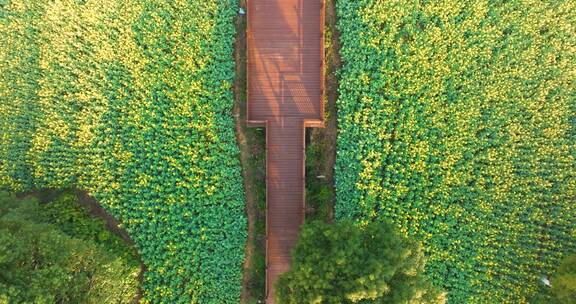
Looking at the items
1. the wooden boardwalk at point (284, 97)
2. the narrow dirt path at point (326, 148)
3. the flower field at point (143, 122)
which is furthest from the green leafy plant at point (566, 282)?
the flower field at point (143, 122)

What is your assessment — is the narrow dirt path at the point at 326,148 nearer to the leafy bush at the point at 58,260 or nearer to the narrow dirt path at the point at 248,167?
the narrow dirt path at the point at 248,167

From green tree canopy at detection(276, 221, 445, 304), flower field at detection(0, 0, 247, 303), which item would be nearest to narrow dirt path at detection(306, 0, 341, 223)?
green tree canopy at detection(276, 221, 445, 304)

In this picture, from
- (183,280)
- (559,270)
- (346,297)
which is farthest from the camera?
(183,280)

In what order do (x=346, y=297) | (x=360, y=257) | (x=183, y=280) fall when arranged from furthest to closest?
(x=183, y=280), (x=360, y=257), (x=346, y=297)

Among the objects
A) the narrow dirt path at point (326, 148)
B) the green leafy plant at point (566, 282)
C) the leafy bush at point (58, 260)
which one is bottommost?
the green leafy plant at point (566, 282)

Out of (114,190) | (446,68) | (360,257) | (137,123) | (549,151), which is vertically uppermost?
(446,68)

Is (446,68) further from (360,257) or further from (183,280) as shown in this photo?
(183,280)

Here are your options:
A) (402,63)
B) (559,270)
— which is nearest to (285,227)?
(402,63)

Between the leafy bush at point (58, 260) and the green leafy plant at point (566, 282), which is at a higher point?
the leafy bush at point (58, 260)
